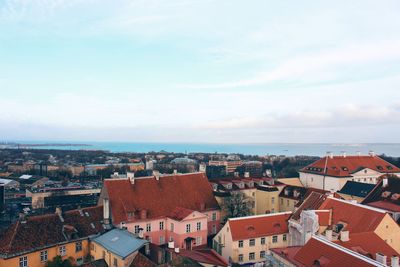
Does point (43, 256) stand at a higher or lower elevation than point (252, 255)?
higher

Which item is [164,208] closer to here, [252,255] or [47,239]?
[252,255]

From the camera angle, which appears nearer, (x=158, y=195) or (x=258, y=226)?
(x=258, y=226)

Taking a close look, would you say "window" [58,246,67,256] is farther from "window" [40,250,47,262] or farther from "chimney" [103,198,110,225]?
"chimney" [103,198,110,225]

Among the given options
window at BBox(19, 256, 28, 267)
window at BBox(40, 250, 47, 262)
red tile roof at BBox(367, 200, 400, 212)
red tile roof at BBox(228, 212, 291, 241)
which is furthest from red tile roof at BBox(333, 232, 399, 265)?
window at BBox(19, 256, 28, 267)

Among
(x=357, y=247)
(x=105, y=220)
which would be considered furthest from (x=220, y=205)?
(x=357, y=247)

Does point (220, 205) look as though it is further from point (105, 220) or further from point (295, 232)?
point (105, 220)

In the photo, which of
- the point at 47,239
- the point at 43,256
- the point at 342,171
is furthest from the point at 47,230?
the point at 342,171
